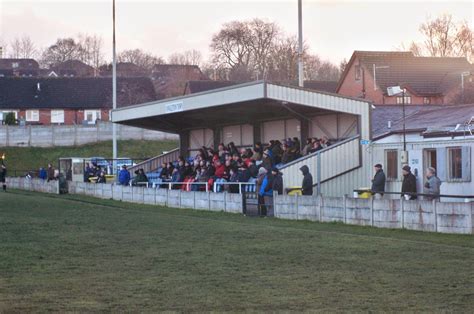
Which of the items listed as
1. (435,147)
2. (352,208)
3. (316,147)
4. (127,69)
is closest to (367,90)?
(316,147)

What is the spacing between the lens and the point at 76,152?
82625 mm

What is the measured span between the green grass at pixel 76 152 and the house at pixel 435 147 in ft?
152

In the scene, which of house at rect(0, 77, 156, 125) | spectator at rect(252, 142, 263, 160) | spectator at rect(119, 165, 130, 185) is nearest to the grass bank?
house at rect(0, 77, 156, 125)

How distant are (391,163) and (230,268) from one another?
60.5ft

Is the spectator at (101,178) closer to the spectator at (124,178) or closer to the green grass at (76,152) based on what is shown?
the spectator at (124,178)

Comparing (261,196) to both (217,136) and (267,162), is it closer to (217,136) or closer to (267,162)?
(267,162)

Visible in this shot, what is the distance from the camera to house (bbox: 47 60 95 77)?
138 m

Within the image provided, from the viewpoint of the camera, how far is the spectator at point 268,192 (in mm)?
30734

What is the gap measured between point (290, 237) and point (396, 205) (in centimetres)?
351

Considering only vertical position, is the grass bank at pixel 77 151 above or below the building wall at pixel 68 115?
below

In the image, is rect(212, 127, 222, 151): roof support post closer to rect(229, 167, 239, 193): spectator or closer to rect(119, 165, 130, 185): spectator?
rect(119, 165, 130, 185): spectator

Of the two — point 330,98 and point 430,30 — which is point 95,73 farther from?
point 330,98

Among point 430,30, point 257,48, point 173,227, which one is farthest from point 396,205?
point 257,48

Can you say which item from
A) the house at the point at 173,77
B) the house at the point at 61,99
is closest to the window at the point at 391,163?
the house at the point at 61,99
